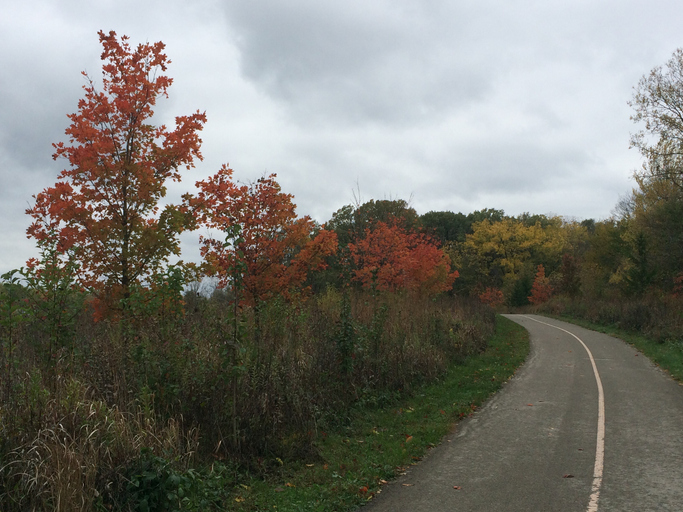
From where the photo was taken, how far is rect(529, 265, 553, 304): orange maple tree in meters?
61.7

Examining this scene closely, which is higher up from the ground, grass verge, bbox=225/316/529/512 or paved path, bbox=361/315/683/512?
grass verge, bbox=225/316/529/512

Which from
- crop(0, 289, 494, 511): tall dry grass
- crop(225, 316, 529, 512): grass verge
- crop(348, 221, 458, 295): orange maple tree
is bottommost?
crop(225, 316, 529, 512): grass verge

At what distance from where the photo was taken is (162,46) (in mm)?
11906

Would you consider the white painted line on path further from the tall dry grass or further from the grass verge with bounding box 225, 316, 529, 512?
the tall dry grass

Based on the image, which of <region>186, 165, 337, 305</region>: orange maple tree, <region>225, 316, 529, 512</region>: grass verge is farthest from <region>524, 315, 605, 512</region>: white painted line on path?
<region>186, 165, 337, 305</region>: orange maple tree

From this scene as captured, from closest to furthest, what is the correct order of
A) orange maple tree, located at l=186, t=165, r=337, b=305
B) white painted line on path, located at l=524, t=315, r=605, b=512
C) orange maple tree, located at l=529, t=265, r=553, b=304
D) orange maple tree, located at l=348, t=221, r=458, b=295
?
white painted line on path, located at l=524, t=315, r=605, b=512 < orange maple tree, located at l=186, t=165, r=337, b=305 < orange maple tree, located at l=348, t=221, r=458, b=295 < orange maple tree, located at l=529, t=265, r=553, b=304

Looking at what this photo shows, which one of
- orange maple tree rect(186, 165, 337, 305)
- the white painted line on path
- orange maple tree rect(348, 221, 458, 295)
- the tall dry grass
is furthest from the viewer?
orange maple tree rect(348, 221, 458, 295)

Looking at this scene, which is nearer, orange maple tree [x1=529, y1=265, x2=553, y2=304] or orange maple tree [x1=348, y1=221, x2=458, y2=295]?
orange maple tree [x1=348, y1=221, x2=458, y2=295]

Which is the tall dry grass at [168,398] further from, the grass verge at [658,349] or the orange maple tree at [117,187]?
the grass verge at [658,349]

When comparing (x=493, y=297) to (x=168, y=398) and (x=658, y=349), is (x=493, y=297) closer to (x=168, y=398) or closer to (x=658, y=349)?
(x=658, y=349)

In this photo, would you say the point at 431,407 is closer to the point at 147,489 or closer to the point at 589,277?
the point at 147,489

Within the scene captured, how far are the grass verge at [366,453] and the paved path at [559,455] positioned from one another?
0.95ft

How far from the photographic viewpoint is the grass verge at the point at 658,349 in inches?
628

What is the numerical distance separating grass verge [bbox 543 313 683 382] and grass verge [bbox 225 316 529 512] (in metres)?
6.33
